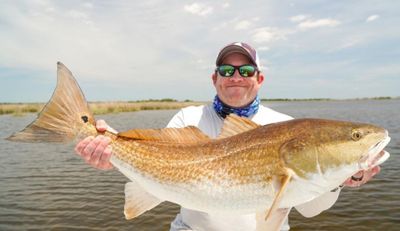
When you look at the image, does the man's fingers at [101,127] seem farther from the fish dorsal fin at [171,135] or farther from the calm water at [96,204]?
the calm water at [96,204]

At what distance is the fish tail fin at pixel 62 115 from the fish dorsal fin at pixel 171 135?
424 mm

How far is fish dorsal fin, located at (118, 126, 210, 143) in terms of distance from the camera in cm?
359

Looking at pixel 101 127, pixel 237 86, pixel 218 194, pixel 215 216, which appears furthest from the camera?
→ pixel 237 86

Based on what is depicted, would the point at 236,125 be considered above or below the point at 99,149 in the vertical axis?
above

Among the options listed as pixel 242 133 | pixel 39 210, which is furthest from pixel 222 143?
pixel 39 210

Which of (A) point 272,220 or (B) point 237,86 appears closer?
(A) point 272,220

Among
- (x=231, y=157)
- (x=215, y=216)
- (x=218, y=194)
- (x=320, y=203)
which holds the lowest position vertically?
(x=215, y=216)

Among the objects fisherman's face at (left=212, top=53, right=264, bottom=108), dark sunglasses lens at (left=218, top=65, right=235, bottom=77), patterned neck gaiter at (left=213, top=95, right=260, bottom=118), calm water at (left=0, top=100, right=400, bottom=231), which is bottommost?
calm water at (left=0, top=100, right=400, bottom=231)

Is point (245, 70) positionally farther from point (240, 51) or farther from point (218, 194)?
point (218, 194)

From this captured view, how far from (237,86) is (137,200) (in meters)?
1.95

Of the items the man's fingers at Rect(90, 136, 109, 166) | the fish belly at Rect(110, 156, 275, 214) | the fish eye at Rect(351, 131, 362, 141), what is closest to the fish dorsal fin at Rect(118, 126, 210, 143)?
the man's fingers at Rect(90, 136, 109, 166)

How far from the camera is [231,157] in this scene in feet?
10.9

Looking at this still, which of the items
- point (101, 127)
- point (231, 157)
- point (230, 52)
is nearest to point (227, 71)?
point (230, 52)

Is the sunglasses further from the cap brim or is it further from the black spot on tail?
the black spot on tail
